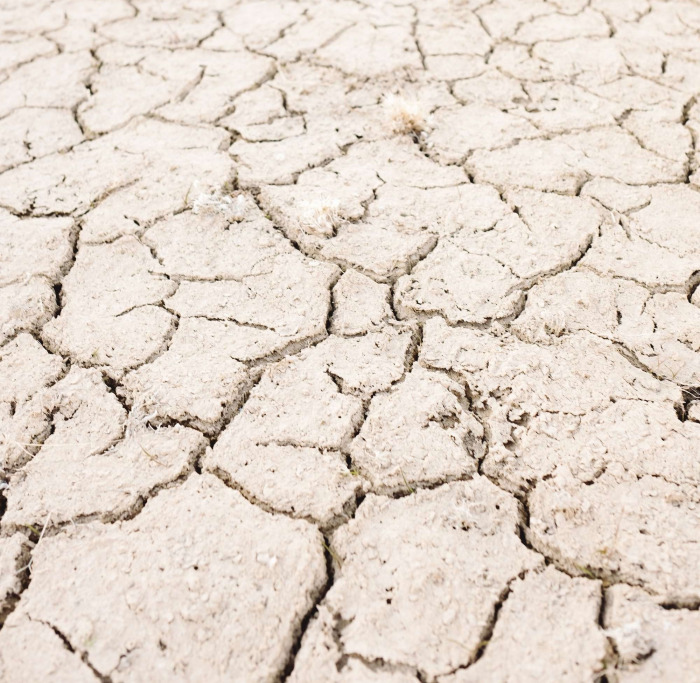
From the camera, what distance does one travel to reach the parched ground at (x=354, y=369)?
4.03 feet

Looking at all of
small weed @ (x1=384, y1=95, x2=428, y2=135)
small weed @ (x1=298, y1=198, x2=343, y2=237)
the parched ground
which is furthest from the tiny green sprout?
small weed @ (x1=384, y1=95, x2=428, y2=135)

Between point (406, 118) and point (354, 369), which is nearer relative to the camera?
point (354, 369)

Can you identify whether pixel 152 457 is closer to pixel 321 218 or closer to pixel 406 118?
pixel 321 218

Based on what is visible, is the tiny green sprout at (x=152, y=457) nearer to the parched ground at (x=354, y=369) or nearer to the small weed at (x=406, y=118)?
the parched ground at (x=354, y=369)

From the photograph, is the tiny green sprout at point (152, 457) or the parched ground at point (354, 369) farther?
the tiny green sprout at point (152, 457)

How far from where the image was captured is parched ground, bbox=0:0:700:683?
4.03 feet

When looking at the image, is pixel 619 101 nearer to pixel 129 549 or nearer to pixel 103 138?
pixel 103 138

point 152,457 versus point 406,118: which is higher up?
point 406,118

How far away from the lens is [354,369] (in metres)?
1.70

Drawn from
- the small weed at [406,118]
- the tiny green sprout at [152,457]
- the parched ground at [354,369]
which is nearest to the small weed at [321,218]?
the parched ground at [354,369]

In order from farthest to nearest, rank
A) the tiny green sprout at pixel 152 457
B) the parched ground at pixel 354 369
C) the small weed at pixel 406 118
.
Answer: the small weed at pixel 406 118 < the tiny green sprout at pixel 152 457 < the parched ground at pixel 354 369

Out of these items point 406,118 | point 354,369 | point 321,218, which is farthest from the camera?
point 406,118

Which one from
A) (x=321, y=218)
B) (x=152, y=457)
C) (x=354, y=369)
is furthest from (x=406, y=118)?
(x=152, y=457)

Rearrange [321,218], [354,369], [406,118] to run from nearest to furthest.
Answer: [354,369]
[321,218]
[406,118]
